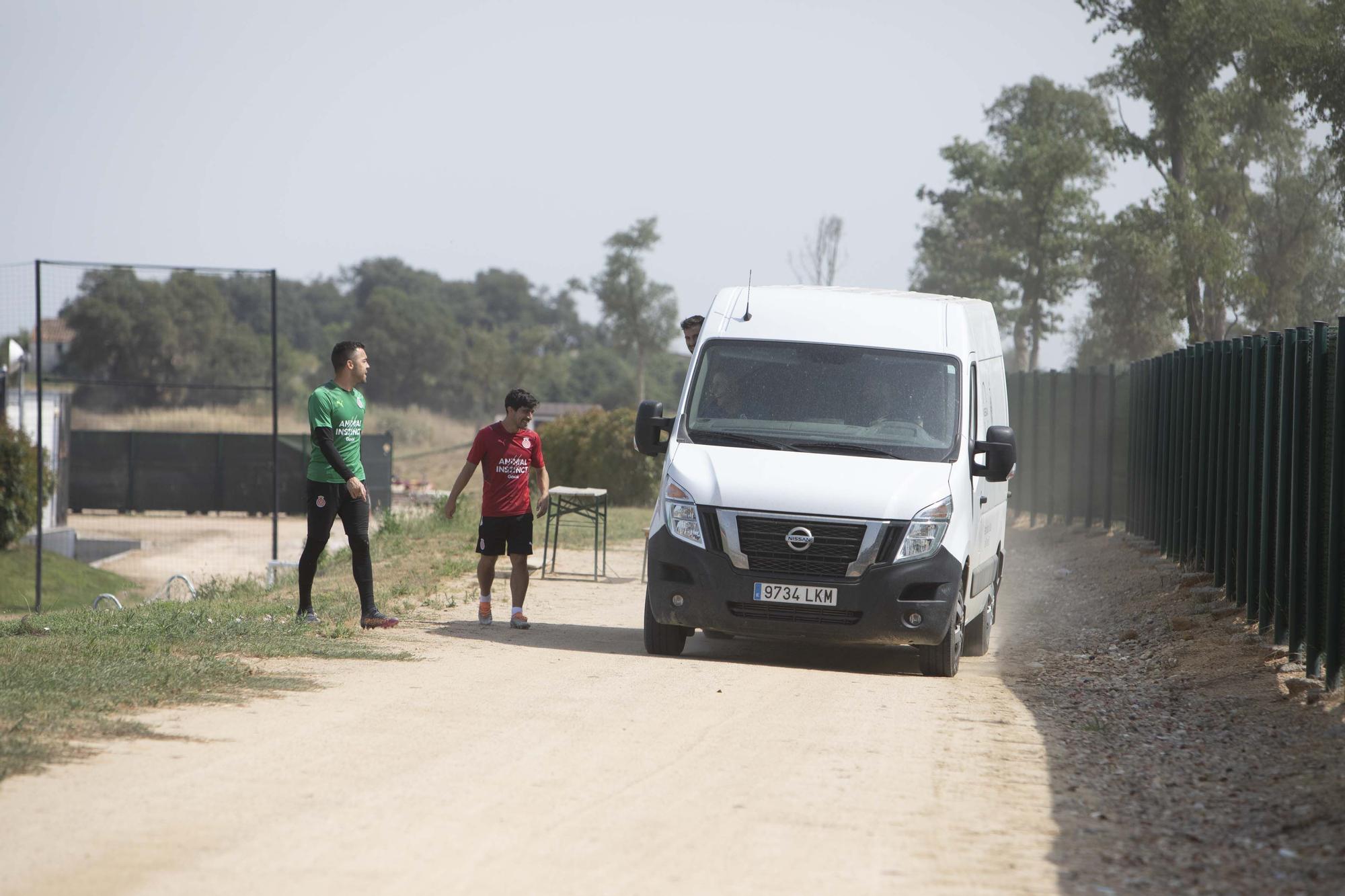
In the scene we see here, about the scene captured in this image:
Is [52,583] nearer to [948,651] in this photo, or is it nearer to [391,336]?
[948,651]

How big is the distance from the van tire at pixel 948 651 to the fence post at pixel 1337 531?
92.6 inches

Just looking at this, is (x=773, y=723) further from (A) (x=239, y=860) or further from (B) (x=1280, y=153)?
(B) (x=1280, y=153)

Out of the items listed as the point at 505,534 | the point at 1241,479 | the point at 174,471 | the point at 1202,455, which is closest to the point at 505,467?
the point at 505,534

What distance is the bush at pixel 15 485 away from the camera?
23484 millimetres

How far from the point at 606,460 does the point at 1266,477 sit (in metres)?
21.0

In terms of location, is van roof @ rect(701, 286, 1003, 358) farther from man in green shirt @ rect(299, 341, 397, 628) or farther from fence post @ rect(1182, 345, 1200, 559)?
fence post @ rect(1182, 345, 1200, 559)

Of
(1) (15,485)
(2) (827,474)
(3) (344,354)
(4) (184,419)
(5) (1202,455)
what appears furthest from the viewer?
(4) (184,419)

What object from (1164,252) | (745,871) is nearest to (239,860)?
(745,871)

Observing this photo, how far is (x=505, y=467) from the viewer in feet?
37.4

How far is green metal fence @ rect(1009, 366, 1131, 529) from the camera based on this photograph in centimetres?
2089

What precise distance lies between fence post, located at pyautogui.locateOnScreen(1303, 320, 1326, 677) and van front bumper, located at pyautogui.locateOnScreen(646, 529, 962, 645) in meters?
2.10

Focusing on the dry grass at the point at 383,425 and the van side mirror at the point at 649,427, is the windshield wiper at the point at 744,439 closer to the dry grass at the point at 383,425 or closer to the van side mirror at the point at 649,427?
the van side mirror at the point at 649,427

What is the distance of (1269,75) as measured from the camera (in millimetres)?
27625

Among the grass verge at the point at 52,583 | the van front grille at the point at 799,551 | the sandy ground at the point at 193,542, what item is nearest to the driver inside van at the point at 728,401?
the van front grille at the point at 799,551
